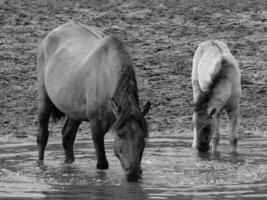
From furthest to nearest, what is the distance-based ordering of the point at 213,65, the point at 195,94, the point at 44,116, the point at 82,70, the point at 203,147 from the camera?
the point at 195,94, the point at 213,65, the point at 203,147, the point at 44,116, the point at 82,70

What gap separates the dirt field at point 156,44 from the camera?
44.7ft

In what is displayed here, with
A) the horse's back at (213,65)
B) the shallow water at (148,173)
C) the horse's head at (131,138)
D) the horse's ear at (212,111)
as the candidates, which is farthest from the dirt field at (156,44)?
the horse's head at (131,138)

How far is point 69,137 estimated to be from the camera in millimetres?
11406

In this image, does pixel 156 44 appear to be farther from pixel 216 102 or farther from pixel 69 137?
pixel 69 137

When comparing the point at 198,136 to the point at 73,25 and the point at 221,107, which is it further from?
the point at 73,25

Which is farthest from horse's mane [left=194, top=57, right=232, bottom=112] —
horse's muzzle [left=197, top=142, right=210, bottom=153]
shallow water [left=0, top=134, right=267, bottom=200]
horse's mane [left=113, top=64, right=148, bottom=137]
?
horse's mane [left=113, top=64, right=148, bottom=137]

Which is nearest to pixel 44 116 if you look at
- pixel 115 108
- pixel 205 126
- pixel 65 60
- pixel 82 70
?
pixel 65 60

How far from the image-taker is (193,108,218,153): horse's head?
11.7 m

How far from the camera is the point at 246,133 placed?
505 inches

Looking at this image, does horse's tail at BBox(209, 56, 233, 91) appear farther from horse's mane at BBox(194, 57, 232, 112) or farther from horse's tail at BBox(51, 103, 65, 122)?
horse's tail at BBox(51, 103, 65, 122)

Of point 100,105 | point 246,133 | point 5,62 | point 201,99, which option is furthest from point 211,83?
point 5,62

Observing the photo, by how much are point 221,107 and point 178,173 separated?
1.94 m

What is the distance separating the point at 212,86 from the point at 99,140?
218 cm

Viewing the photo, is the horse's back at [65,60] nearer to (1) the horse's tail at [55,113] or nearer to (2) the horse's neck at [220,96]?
(1) the horse's tail at [55,113]
